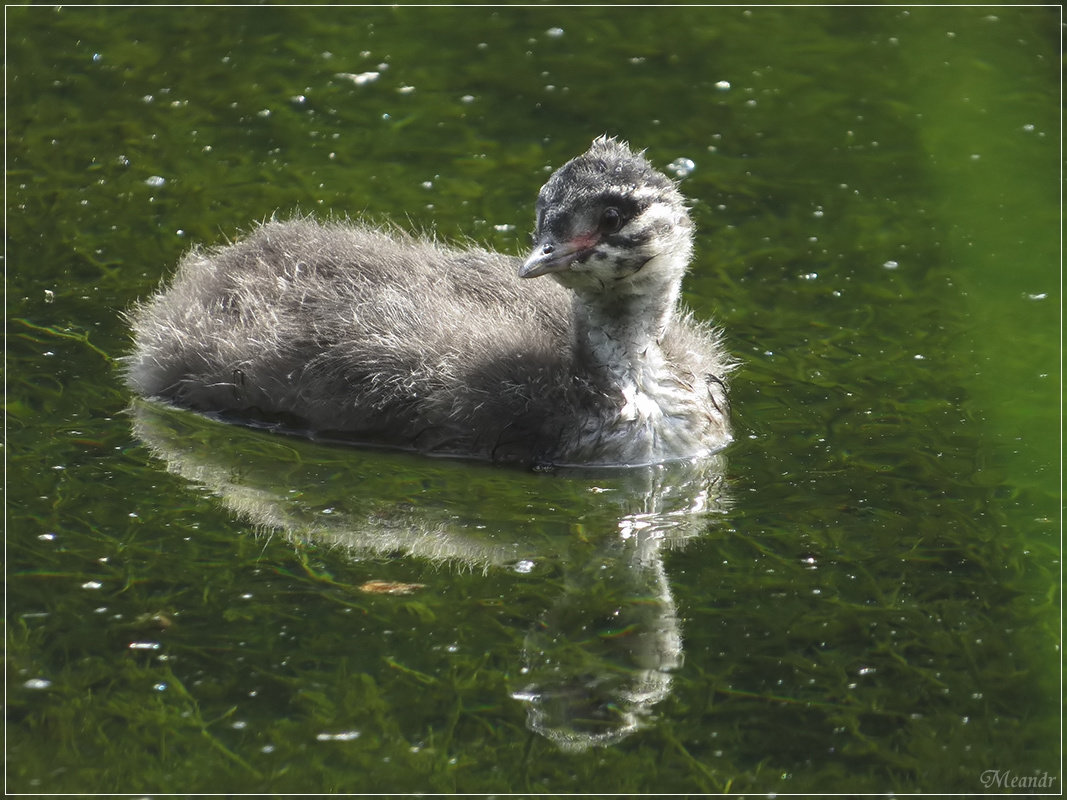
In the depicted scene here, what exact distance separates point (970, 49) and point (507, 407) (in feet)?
18.6

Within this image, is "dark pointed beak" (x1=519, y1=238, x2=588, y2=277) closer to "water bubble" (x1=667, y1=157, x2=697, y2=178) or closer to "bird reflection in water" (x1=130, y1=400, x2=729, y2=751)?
"bird reflection in water" (x1=130, y1=400, x2=729, y2=751)

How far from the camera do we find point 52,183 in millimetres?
9297

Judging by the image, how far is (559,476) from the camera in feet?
22.2

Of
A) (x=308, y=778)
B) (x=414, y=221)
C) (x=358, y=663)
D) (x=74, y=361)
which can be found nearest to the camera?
(x=308, y=778)

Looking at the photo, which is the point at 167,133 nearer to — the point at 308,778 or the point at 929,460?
the point at 929,460

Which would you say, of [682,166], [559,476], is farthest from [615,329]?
[682,166]

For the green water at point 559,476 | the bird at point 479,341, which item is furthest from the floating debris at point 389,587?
the bird at point 479,341

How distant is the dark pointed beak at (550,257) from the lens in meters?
6.52

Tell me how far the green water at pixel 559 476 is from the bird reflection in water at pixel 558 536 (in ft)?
0.06

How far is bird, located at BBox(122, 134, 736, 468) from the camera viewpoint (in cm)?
674

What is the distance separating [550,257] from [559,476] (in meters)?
0.90

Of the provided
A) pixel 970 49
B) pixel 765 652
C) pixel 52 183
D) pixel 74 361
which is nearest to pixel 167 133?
pixel 52 183

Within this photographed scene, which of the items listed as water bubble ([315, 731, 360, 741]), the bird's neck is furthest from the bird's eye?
water bubble ([315, 731, 360, 741])

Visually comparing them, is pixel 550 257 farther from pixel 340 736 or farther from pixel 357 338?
pixel 340 736
